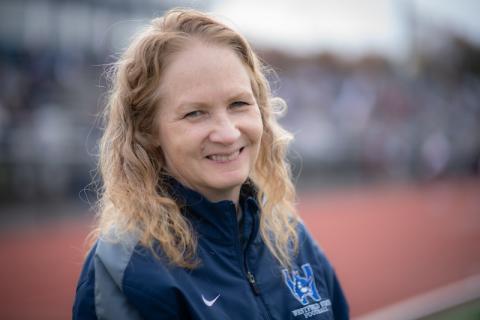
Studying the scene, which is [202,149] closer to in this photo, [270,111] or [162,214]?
[162,214]

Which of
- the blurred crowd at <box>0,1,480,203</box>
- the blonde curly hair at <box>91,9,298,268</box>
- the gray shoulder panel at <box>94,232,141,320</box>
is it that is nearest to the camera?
the gray shoulder panel at <box>94,232,141,320</box>

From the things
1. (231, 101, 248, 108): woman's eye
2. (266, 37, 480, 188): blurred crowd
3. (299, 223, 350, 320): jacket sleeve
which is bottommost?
(266, 37, 480, 188): blurred crowd

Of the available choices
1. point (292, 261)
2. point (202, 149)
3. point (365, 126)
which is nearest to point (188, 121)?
point (202, 149)

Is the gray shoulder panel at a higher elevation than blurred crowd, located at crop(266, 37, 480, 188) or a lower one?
higher

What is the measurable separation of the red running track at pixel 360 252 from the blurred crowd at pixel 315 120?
57.1 inches

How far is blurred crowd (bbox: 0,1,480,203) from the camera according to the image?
38.0 ft

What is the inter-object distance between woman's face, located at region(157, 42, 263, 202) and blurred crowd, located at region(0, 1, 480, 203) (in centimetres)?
346

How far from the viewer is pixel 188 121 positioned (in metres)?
1.88

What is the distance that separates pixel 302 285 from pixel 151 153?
0.76m

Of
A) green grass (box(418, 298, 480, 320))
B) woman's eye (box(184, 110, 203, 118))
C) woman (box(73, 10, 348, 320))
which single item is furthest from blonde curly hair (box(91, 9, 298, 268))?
green grass (box(418, 298, 480, 320))

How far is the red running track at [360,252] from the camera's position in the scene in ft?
22.4

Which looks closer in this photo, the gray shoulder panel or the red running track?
the gray shoulder panel

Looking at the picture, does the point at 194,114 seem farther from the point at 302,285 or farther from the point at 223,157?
the point at 302,285

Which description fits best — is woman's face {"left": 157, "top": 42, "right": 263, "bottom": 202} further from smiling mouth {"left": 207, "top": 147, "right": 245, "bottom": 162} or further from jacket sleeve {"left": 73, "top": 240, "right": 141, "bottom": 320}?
jacket sleeve {"left": 73, "top": 240, "right": 141, "bottom": 320}
